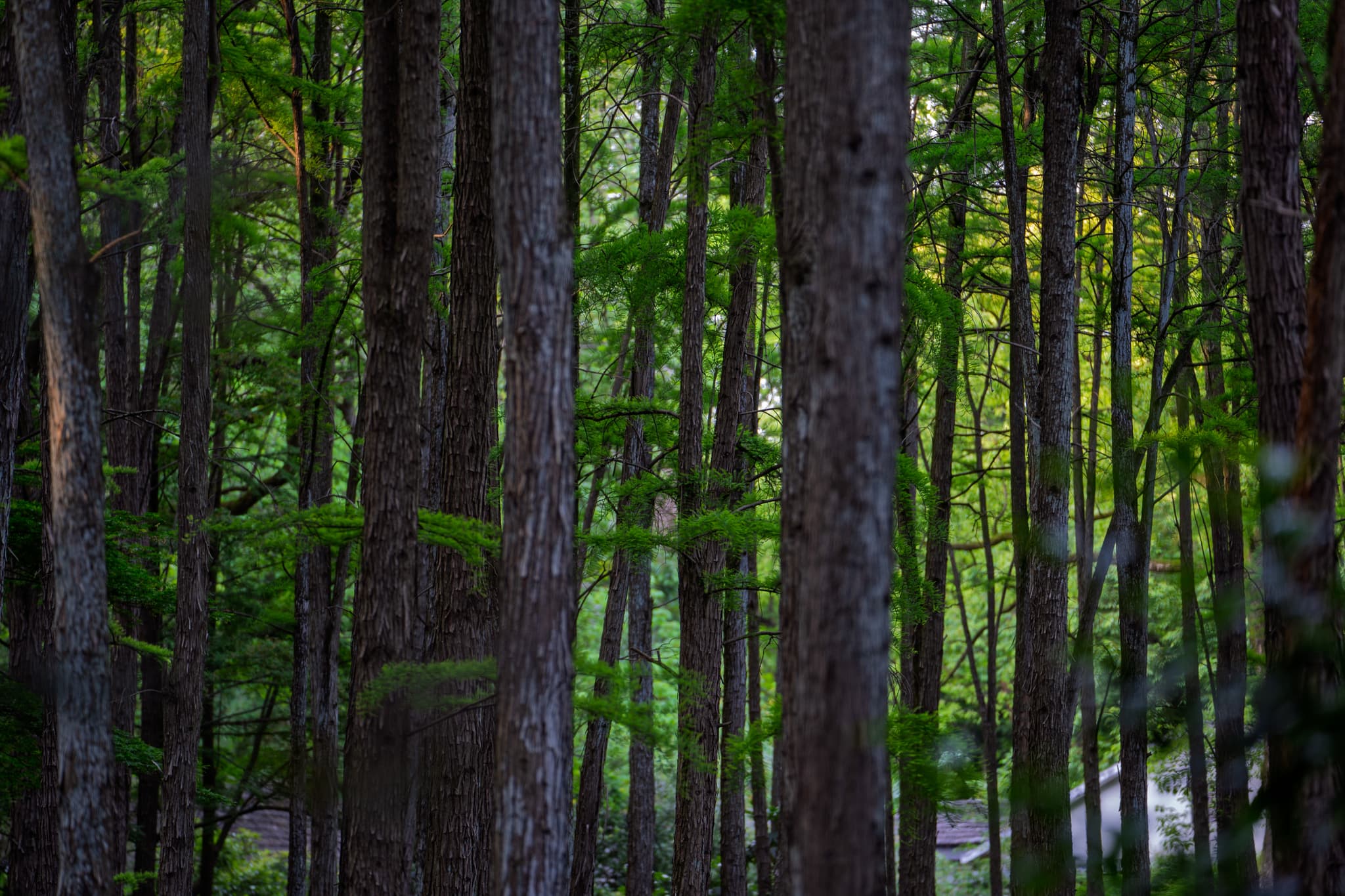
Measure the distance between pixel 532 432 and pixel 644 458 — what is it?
726cm

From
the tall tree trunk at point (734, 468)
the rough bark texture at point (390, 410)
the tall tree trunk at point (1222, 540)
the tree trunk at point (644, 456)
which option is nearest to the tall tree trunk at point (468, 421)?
the rough bark texture at point (390, 410)

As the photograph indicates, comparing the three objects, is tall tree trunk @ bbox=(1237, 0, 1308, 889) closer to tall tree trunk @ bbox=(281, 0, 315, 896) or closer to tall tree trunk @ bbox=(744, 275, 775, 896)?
tall tree trunk @ bbox=(744, 275, 775, 896)

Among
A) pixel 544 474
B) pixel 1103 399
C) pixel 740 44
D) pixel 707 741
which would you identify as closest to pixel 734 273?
pixel 740 44

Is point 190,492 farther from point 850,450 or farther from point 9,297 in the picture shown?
point 850,450

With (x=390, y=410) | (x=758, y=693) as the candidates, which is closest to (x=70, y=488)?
(x=390, y=410)

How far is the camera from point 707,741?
8.48 meters

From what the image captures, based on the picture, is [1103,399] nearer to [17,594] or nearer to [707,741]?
[707,741]

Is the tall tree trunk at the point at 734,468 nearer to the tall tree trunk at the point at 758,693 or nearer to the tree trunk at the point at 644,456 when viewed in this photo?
the tree trunk at the point at 644,456

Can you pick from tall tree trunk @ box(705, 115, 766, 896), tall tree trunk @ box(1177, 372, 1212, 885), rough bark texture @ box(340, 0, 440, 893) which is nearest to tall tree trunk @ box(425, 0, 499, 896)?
rough bark texture @ box(340, 0, 440, 893)

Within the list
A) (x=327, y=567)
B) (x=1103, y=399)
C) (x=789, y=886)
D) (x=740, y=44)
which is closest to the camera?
(x=789, y=886)

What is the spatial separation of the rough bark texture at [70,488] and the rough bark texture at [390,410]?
4.48 feet

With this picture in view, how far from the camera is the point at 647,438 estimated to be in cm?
1158

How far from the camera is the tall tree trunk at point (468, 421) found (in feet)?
23.8

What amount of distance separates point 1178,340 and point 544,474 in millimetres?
8970
